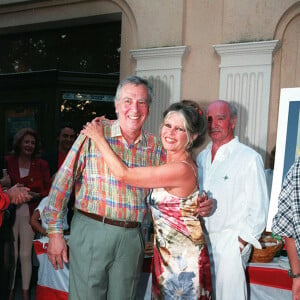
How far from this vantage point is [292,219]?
1857 millimetres

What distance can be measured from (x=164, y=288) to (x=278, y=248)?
1.04m

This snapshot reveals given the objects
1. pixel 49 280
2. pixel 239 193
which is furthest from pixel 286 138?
pixel 49 280

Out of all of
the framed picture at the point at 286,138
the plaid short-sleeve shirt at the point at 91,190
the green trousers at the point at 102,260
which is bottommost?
the green trousers at the point at 102,260

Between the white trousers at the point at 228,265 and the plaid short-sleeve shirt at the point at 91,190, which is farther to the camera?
the white trousers at the point at 228,265

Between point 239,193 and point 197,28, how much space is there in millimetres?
2659

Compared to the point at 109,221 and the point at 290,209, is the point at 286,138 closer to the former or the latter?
the point at 290,209

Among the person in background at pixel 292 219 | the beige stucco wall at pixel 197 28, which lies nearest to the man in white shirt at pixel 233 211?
the person in background at pixel 292 219

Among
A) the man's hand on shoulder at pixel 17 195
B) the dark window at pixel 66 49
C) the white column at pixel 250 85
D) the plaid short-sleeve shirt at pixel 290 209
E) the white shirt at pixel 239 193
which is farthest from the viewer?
the dark window at pixel 66 49

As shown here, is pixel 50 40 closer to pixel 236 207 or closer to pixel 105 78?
pixel 105 78

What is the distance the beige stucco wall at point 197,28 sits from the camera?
4.54 metres

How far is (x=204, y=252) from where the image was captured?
2.26 m

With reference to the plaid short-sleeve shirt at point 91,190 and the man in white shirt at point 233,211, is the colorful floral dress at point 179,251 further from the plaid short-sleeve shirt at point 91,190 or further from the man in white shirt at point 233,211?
the man in white shirt at point 233,211

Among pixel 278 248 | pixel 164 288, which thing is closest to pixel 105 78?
pixel 278 248

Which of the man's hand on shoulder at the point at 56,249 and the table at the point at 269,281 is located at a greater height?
the man's hand on shoulder at the point at 56,249
